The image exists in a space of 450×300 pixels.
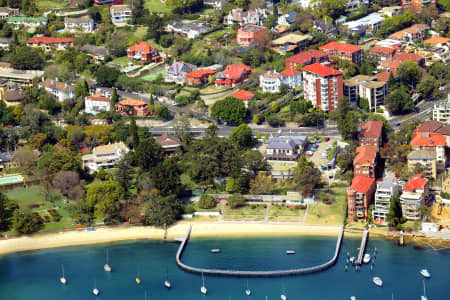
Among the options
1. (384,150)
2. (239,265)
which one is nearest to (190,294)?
(239,265)

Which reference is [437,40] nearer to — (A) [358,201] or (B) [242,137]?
(B) [242,137]

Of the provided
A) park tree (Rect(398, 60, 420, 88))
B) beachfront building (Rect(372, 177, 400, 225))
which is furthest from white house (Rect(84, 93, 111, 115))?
beachfront building (Rect(372, 177, 400, 225))

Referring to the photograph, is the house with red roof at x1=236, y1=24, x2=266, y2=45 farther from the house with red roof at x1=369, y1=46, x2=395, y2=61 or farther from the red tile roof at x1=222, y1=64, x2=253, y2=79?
the house with red roof at x1=369, y1=46, x2=395, y2=61

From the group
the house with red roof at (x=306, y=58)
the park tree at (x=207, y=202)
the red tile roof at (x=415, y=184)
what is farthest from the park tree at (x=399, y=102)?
the park tree at (x=207, y=202)

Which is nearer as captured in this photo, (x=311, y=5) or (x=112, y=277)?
(x=112, y=277)

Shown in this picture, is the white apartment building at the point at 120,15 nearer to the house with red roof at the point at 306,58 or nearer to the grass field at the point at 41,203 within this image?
the house with red roof at the point at 306,58

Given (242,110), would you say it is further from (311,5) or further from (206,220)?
(311,5)
